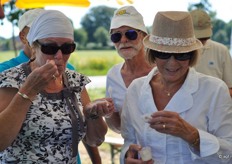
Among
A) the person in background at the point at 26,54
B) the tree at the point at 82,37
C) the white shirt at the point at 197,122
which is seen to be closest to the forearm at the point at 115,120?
the person in background at the point at 26,54

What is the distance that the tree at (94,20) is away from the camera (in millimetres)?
8461

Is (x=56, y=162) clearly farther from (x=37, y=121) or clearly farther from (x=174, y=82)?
(x=174, y=82)

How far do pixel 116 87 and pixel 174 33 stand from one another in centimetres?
95

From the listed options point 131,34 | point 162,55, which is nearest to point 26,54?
point 131,34

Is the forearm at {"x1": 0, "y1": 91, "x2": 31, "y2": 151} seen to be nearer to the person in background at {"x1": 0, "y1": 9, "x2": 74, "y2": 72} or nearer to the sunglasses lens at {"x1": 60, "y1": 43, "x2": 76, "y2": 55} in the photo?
the sunglasses lens at {"x1": 60, "y1": 43, "x2": 76, "y2": 55}

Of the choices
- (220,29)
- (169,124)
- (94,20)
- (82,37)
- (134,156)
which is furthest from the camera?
(82,37)

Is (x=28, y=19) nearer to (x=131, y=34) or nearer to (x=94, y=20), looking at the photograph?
(x=131, y=34)

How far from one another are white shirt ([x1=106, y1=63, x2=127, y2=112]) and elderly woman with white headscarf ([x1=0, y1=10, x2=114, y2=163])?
617mm

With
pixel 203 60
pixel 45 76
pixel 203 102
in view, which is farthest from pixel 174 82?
pixel 203 60

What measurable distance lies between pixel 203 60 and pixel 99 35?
582 cm

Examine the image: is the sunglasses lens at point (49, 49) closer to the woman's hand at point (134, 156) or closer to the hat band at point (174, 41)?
the hat band at point (174, 41)

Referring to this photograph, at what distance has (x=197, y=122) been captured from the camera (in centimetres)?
180

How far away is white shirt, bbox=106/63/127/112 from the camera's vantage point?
2.62m

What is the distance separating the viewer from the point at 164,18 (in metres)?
1.87
